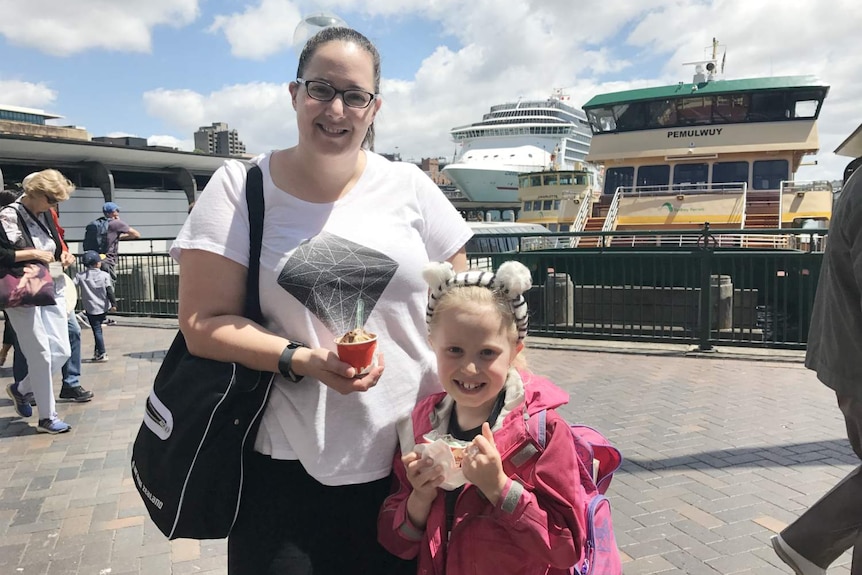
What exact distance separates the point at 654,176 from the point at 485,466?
1625 centimetres

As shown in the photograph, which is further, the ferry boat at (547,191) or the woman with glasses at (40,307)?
the ferry boat at (547,191)

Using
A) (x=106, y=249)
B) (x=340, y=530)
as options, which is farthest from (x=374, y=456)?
(x=106, y=249)

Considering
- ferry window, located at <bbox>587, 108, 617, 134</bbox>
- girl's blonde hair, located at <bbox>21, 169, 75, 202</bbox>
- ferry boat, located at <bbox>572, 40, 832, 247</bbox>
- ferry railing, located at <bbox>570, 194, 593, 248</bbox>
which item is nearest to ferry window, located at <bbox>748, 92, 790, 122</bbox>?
ferry boat, located at <bbox>572, 40, 832, 247</bbox>

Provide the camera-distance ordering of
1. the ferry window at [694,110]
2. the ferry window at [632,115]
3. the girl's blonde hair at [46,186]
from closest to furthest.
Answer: the girl's blonde hair at [46,186], the ferry window at [694,110], the ferry window at [632,115]

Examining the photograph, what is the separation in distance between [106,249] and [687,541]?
28.4 ft

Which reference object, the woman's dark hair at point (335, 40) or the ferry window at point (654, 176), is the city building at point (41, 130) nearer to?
the ferry window at point (654, 176)

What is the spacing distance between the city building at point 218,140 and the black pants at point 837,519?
58.5 meters

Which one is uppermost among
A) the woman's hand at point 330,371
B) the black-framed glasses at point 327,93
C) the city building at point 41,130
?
the city building at point 41,130

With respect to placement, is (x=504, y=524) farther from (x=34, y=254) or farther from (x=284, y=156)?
(x=34, y=254)

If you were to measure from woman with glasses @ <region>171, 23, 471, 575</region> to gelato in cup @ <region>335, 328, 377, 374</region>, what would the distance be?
0.04 meters

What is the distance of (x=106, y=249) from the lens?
30.2 ft

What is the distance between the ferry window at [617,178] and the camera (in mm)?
16672

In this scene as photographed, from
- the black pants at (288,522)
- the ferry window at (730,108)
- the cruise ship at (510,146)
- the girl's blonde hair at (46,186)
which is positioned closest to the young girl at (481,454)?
the black pants at (288,522)

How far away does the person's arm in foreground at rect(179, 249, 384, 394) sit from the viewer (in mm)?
1537
